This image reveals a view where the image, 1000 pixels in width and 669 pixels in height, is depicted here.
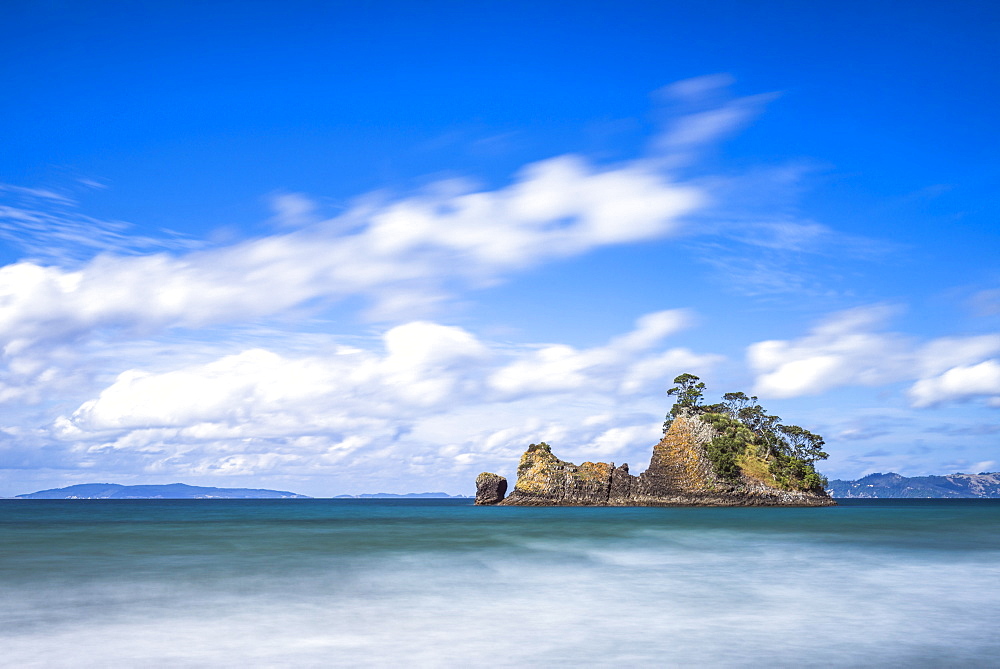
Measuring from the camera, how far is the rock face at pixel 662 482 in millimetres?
90688

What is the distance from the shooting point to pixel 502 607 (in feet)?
54.1

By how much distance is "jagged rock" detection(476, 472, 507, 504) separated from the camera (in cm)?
11269

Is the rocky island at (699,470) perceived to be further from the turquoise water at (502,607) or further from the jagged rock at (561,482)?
the turquoise water at (502,607)

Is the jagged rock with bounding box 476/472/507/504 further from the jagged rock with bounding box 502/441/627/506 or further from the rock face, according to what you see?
the jagged rock with bounding box 502/441/627/506

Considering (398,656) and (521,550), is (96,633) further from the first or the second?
(521,550)

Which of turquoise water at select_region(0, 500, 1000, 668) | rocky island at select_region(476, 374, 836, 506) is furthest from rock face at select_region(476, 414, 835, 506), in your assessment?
turquoise water at select_region(0, 500, 1000, 668)

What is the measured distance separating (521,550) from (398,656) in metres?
21.7

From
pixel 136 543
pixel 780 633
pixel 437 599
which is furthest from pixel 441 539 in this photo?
pixel 780 633

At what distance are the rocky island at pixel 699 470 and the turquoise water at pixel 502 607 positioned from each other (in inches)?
2353

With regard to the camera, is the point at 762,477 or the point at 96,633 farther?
the point at 762,477

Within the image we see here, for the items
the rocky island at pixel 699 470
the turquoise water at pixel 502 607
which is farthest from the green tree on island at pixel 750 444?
the turquoise water at pixel 502 607

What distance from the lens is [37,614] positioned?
605 inches

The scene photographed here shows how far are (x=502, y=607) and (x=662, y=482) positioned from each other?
8272 centimetres

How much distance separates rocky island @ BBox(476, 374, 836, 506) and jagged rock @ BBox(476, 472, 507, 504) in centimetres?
790
